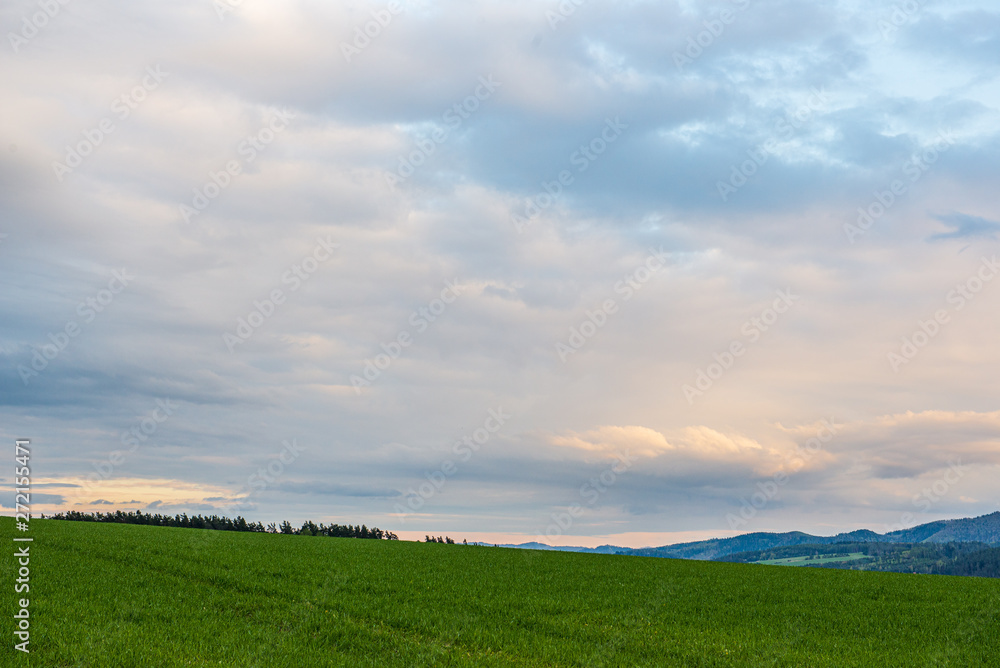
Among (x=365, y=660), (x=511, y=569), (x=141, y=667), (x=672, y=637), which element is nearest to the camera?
(x=141, y=667)

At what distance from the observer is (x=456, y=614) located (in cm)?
2986

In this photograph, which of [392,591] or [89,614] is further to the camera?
[392,591]

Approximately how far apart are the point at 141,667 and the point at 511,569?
28953 mm

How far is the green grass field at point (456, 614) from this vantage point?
75.9 ft

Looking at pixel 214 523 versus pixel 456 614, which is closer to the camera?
pixel 456 614

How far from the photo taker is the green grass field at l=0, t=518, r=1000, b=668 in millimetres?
23141

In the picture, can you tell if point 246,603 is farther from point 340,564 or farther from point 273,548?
point 273,548

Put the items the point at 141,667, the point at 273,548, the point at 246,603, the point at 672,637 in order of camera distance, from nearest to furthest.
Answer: the point at 141,667, the point at 672,637, the point at 246,603, the point at 273,548

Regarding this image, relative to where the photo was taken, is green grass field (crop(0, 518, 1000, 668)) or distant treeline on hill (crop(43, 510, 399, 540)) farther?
distant treeline on hill (crop(43, 510, 399, 540))

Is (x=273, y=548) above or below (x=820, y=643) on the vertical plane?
above

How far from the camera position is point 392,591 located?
3425cm

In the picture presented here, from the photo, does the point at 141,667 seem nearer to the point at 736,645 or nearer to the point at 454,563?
the point at 736,645

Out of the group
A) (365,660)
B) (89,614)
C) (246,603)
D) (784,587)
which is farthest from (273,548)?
(784,587)

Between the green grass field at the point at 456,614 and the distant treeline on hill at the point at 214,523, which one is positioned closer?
the green grass field at the point at 456,614
